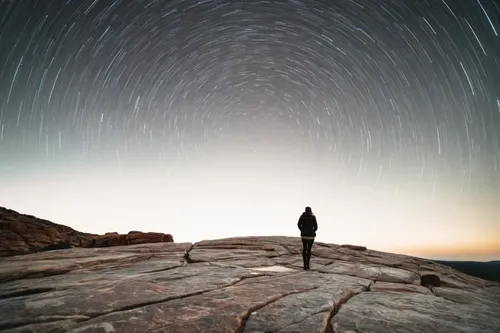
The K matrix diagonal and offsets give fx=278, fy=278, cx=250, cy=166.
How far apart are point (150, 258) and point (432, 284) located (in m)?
12.1

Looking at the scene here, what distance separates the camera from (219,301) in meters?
6.17

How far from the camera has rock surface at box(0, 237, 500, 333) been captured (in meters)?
4.94

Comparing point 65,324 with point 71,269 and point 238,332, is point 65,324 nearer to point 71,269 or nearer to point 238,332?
point 238,332

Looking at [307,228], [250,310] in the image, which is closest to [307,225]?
[307,228]

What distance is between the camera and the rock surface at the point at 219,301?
194 inches

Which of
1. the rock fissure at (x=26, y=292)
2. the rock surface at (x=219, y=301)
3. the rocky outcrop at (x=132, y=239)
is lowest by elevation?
the rock fissure at (x=26, y=292)

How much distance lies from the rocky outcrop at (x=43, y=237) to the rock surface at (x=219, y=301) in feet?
53.9

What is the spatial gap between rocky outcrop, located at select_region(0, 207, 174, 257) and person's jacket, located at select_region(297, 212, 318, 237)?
63.4 feet

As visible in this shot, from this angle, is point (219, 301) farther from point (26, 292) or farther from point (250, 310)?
point (26, 292)

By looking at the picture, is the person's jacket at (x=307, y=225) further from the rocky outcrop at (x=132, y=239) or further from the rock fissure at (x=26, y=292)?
the rocky outcrop at (x=132, y=239)

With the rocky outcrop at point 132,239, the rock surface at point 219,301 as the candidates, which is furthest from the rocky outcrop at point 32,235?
the rock surface at point 219,301

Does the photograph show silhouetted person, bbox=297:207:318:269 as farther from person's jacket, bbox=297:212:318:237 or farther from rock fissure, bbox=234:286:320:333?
rock fissure, bbox=234:286:320:333

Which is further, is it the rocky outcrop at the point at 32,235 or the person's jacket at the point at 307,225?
the rocky outcrop at the point at 32,235

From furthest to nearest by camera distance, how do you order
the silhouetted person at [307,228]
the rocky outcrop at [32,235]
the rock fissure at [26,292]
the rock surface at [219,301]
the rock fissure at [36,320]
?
the rocky outcrop at [32,235]
the silhouetted person at [307,228]
the rock fissure at [26,292]
the rock surface at [219,301]
the rock fissure at [36,320]
